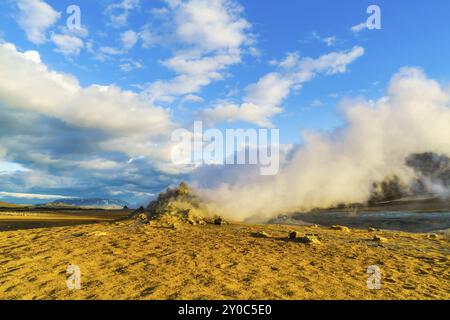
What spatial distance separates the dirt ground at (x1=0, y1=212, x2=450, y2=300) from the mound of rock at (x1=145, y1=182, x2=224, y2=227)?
197 inches

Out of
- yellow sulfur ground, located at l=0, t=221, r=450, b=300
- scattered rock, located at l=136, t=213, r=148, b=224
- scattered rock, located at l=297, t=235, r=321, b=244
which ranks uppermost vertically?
scattered rock, located at l=136, t=213, r=148, b=224

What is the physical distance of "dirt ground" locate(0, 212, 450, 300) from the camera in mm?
8328

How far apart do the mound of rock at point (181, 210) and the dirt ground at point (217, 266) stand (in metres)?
5.00

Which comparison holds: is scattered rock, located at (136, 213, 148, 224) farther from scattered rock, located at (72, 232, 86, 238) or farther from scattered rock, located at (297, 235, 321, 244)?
scattered rock, located at (297, 235, 321, 244)

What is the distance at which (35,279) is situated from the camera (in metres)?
9.44

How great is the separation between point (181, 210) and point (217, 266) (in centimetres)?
1347

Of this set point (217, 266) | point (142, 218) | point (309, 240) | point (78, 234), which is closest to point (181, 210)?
point (142, 218)

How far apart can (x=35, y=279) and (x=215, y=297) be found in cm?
566

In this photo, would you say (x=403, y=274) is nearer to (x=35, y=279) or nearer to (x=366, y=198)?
(x=35, y=279)

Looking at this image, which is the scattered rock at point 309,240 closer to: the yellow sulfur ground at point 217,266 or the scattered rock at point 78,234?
the yellow sulfur ground at point 217,266

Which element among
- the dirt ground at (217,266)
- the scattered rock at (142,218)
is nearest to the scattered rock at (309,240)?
the dirt ground at (217,266)

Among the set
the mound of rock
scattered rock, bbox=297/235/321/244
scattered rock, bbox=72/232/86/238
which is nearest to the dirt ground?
scattered rock, bbox=72/232/86/238
